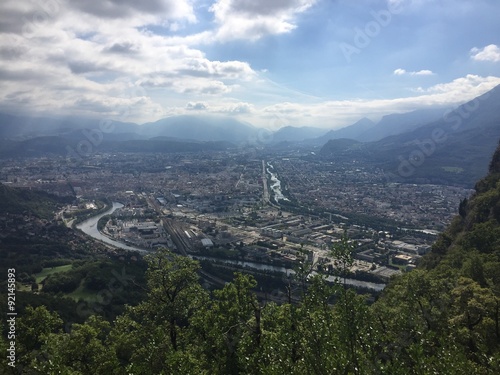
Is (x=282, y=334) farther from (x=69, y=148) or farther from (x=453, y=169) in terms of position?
(x=69, y=148)

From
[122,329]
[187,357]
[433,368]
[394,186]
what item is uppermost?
[433,368]

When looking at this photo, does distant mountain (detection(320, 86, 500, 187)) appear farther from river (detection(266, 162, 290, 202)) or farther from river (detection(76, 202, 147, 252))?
river (detection(76, 202, 147, 252))

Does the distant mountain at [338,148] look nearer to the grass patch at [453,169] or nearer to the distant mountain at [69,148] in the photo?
the distant mountain at [69,148]

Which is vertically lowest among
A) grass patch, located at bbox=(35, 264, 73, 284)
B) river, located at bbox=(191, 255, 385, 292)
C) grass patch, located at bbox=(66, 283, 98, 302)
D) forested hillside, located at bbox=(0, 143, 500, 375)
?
river, located at bbox=(191, 255, 385, 292)

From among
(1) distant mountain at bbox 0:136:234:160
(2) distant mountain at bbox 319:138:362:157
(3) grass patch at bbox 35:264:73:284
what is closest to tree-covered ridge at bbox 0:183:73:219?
(3) grass patch at bbox 35:264:73:284

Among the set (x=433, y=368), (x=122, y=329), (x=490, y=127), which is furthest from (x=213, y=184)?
(x=490, y=127)

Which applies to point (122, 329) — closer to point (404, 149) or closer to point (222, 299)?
point (222, 299)

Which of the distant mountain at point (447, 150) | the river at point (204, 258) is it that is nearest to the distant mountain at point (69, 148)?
the distant mountain at point (447, 150)

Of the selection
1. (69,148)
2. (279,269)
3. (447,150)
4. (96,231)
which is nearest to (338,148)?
(447,150)
